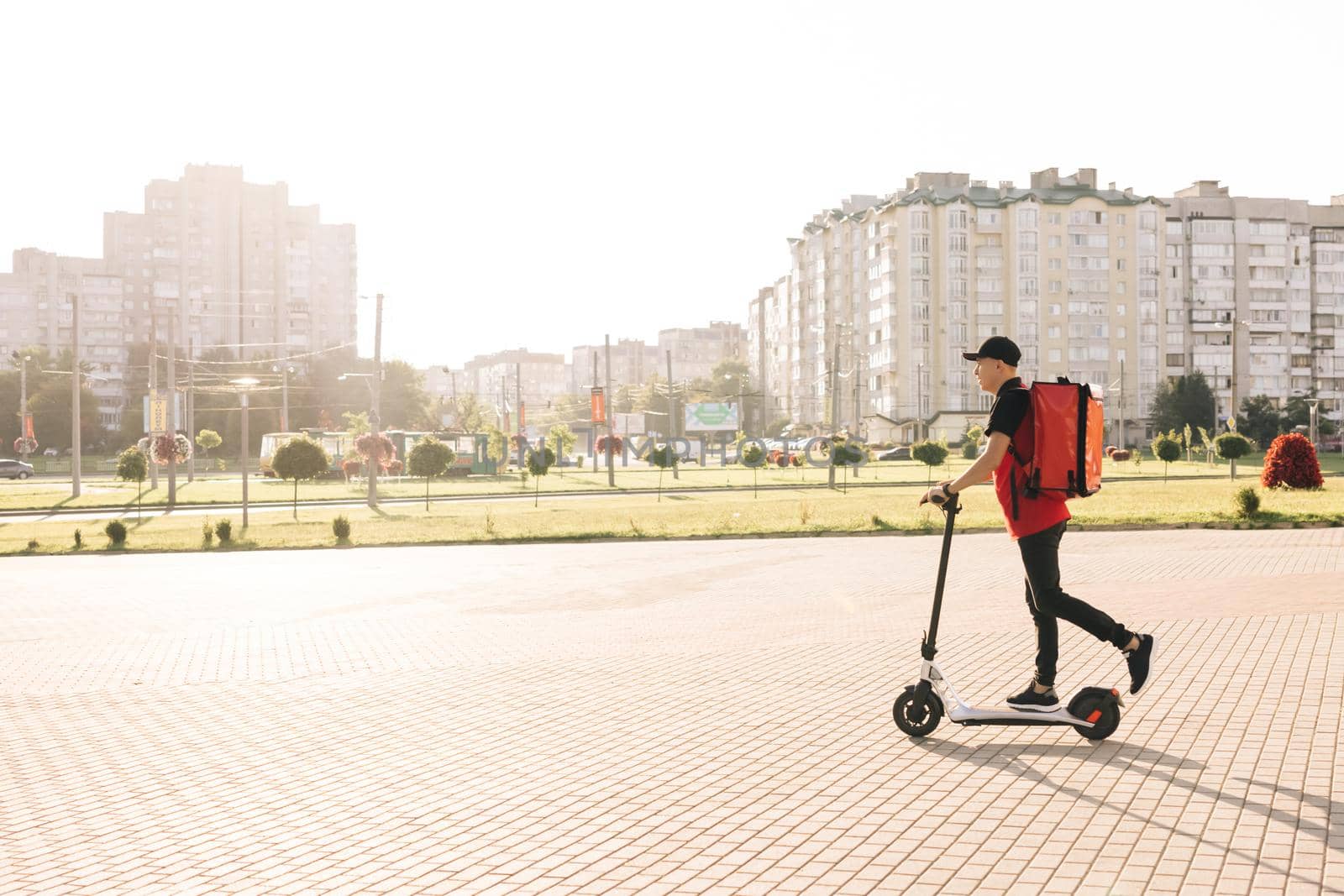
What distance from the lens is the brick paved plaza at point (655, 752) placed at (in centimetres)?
478

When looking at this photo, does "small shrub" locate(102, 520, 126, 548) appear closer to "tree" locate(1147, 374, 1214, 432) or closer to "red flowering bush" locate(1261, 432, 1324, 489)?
"red flowering bush" locate(1261, 432, 1324, 489)

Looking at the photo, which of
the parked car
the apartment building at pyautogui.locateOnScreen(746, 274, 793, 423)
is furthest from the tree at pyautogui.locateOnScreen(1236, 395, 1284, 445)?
the parked car

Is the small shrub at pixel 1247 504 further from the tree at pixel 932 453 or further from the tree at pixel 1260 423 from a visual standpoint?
the tree at pixel 1260 423

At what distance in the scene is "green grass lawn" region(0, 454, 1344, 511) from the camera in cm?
4381

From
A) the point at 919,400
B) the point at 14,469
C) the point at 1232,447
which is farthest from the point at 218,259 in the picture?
the point at 1232,447

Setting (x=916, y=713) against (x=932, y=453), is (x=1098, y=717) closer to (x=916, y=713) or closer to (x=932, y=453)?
(x=916, y=713)

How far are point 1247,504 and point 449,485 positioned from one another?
133ft

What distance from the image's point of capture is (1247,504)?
75.3ft

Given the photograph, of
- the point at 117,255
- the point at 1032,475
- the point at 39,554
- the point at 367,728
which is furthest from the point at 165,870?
the point at 117,255

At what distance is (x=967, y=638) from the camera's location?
33.2 feet

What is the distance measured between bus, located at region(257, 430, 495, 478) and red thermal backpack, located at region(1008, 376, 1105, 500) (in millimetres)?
61662

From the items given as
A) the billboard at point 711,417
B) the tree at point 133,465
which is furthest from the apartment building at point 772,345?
the tree at point 133,465

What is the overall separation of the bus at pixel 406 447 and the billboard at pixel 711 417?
46836mm

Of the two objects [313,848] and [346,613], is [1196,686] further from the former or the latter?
[346,613]
